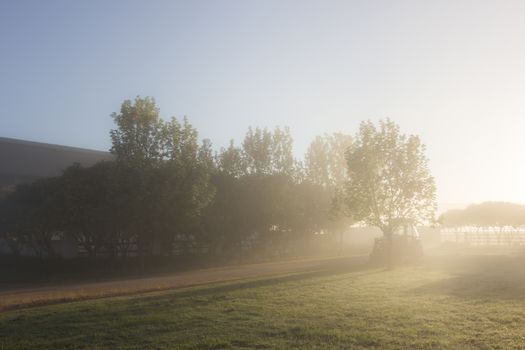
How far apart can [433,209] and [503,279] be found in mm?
12035

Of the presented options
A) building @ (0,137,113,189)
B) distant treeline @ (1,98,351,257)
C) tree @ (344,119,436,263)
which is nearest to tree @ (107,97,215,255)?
distant treeline @ (1,98,351,257)

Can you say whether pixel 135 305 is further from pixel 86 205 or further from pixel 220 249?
pixel 220 249

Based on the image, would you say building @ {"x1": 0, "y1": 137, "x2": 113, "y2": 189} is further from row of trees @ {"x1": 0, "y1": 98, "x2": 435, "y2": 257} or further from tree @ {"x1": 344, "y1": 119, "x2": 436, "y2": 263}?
tree @ {"x1": 344, "y1": 119, "x2": 436, "y2": 263}

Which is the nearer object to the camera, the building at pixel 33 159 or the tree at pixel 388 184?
the tree at pixel 388 184

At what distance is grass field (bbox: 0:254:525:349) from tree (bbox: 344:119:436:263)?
14.2 meters

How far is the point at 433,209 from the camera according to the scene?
3466 centimetres

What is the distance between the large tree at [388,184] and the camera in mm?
34469

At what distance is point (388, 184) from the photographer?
114 ft

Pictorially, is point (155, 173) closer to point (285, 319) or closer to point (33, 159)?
point (285, 319)

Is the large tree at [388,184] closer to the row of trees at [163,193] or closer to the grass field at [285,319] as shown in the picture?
the row of trees at [163,193]

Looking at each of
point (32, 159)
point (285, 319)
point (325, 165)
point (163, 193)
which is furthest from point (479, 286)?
point (32, 159)

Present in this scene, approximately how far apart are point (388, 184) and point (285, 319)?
22.6m

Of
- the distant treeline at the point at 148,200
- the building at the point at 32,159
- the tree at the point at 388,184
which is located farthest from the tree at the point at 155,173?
the building at the point at 32,159

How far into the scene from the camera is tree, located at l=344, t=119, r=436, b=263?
34.5 metres
